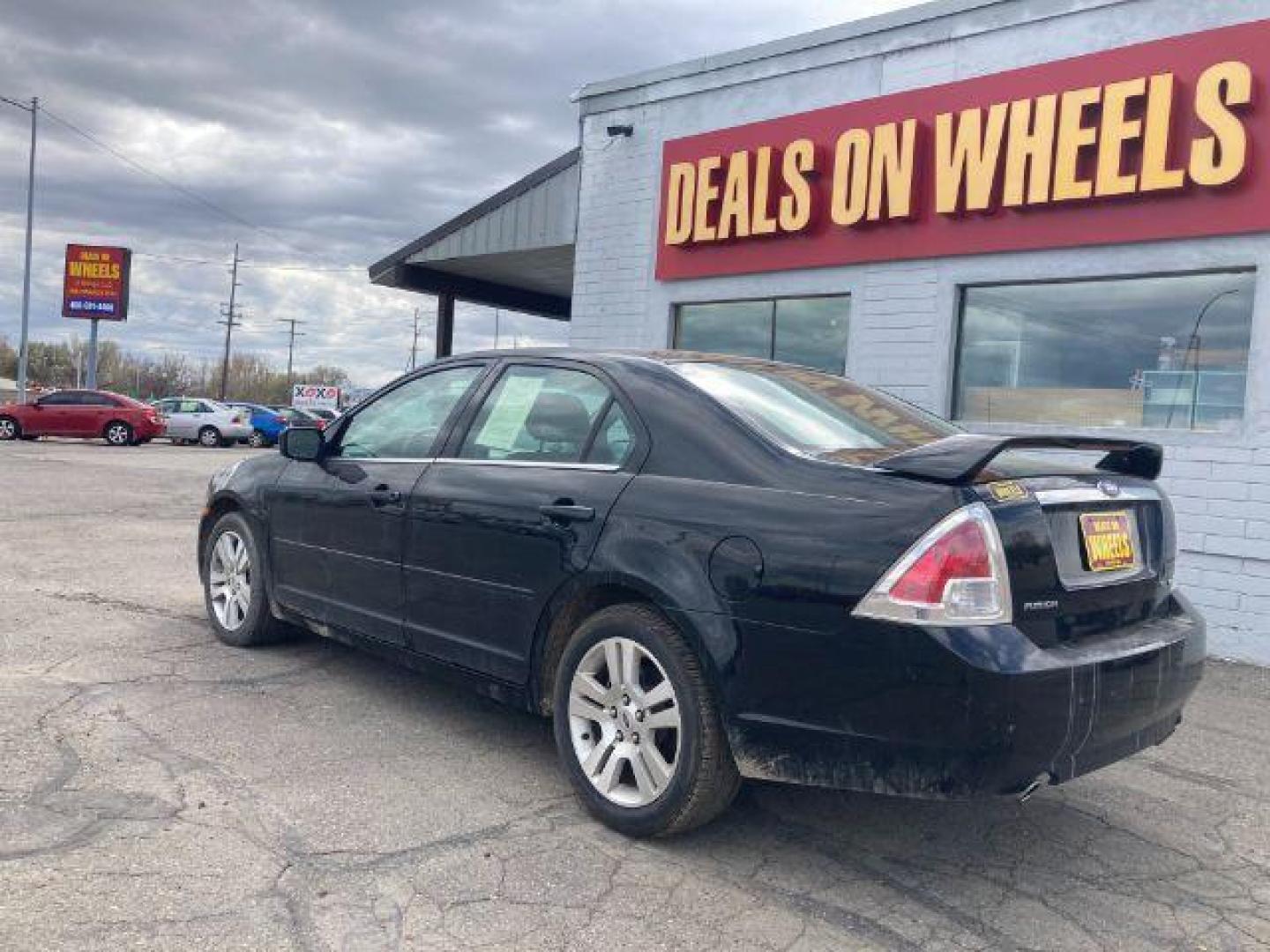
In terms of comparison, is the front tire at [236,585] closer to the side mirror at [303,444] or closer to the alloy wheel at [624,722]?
the side mirror at [303,444]

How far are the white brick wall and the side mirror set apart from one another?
17.6 ft

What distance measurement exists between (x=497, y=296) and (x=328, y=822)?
1419cm

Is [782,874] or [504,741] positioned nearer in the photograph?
[782,874]

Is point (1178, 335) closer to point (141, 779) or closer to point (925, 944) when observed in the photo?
point (925, 944)

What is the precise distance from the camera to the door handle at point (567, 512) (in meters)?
3.57

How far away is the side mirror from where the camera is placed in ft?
16.3

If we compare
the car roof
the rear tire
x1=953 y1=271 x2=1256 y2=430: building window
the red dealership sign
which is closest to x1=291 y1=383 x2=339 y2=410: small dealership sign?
the rear tire

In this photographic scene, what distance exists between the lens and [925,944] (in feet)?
9.20

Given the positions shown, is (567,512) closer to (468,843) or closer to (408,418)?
(468,843)

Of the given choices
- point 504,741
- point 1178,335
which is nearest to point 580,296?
point 1178,335

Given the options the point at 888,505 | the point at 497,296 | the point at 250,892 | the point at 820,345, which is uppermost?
the point at 497,296

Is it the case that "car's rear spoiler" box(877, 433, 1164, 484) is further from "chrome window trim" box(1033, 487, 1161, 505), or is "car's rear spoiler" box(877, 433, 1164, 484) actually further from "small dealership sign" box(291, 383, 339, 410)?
"small dealership sign" box(291, 383, 339, 410)

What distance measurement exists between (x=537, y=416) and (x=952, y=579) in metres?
1.80

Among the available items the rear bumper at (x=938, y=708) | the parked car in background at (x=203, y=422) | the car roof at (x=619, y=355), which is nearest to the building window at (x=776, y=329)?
the car roof at (x=619, y=355)
